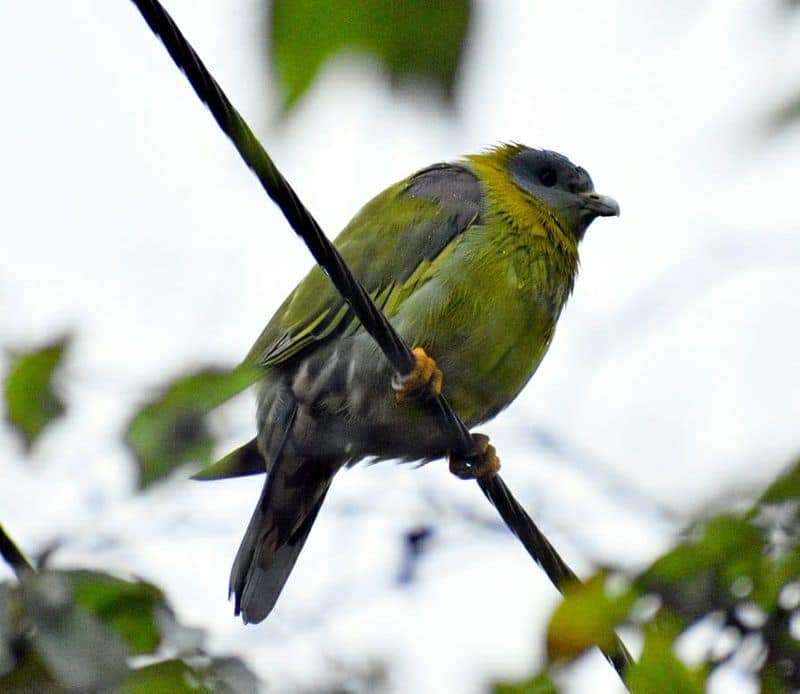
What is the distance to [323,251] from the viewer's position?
91.4 inches

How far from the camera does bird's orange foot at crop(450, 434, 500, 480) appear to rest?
393cm

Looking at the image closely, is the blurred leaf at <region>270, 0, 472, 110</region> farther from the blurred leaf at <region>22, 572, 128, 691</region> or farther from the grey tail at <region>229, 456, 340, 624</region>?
the grey tail at <region>229, 456, 340, 624</region>

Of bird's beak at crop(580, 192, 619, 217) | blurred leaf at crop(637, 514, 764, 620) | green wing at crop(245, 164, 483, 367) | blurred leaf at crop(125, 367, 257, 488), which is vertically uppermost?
→ blurred leaf at crop(125, 367, 257, 488)

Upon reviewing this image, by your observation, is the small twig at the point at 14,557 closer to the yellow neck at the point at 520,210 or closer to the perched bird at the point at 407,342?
the perched bird at the point at 407,342

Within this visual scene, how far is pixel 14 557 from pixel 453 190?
9.86 ft

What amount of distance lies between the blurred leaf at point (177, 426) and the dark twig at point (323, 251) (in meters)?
0.34

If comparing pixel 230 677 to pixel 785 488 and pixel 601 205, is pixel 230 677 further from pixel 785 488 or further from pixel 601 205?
pixel 601 205

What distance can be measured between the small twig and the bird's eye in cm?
357

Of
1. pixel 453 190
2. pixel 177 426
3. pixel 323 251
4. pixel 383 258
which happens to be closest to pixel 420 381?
pixel 383 258

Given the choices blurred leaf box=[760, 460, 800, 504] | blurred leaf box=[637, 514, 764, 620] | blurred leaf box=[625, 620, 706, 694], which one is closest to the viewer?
blurred leaf box=[625, 620, 706, 694]

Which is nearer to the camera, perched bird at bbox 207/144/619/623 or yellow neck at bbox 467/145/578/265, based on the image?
perched bird at bbox 207/144/619/623

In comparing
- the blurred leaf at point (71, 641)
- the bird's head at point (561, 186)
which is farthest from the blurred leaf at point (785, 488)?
the bird's head at point (561, 186)

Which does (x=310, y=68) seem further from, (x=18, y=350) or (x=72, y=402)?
(x=18, y=350)

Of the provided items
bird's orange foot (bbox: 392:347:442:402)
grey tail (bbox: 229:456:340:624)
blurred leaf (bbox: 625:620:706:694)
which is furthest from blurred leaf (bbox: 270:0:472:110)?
grey tail (bbox: 229:456:340:624)
